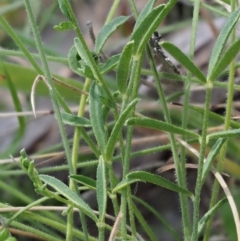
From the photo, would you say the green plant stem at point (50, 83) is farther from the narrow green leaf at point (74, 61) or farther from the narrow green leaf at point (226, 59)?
the narrow green leaf at point (226, 59)

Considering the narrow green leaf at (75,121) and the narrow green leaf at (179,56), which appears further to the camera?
the narrow green leaf at (75,121)

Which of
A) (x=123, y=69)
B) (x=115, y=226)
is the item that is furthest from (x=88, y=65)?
(x=115, y=226)

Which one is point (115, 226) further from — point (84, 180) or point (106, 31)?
point (106, 31)

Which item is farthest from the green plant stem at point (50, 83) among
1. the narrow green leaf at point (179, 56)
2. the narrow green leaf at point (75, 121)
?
the narrow green leaf at point (179, 56)

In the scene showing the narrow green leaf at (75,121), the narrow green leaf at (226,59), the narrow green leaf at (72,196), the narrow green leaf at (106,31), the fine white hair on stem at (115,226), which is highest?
the narrow green leaf at (106,31)

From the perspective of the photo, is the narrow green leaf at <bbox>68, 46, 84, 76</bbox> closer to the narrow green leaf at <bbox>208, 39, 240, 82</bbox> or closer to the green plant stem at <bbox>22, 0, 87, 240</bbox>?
the green plant stem at <bbox>22, 0, 87, 240</bbox>

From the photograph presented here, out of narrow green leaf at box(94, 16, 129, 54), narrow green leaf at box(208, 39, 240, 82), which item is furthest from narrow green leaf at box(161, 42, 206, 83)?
narrow green leaf at box(94, 16, 129, 54)
